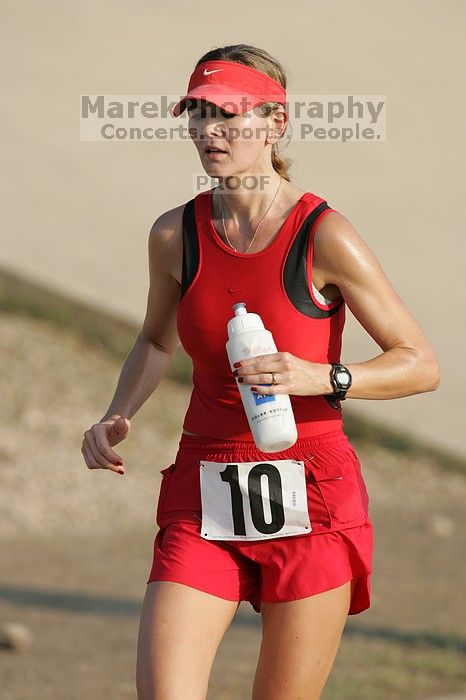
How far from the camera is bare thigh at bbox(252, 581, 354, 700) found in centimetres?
303

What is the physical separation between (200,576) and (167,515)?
214 millimetres

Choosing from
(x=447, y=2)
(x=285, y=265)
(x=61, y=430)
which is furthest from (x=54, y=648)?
(x=447, y=2)

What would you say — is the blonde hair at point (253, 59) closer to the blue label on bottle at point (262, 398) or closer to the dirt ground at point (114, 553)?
the blue label on bottle at point (262, 398)

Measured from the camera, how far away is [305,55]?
11.8 meters

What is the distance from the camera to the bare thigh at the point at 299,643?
3031 mm

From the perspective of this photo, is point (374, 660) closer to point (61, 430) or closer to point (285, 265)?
point (61, 430)

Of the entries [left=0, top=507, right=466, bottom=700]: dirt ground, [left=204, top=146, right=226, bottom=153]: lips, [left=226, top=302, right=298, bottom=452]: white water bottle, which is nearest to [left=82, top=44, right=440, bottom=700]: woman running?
[left=204, top=146, right=226, bottom=153]: lips

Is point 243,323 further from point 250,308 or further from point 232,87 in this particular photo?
point 232,87

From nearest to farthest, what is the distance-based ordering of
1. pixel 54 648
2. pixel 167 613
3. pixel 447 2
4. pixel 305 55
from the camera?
pixel 167 613 → pixel 54 648 → pixel 305 55 → pixel 447 2

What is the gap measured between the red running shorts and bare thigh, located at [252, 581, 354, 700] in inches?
1.2

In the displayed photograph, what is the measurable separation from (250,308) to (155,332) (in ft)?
1.52

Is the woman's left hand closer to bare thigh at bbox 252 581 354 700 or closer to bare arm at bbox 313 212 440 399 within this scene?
bare arm at bbox 313 212 440 399

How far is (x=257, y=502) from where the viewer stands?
3.07m

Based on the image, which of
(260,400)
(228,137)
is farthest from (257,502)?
(228,137)
